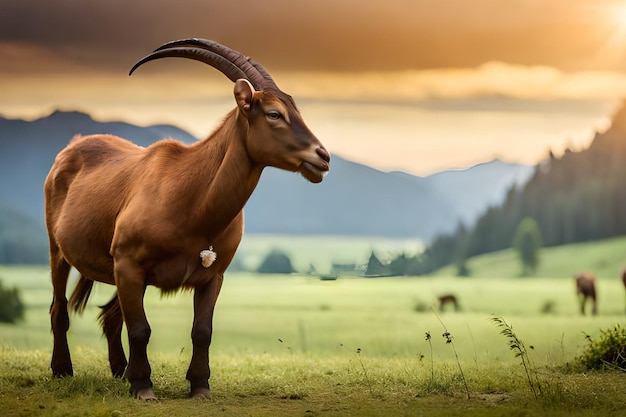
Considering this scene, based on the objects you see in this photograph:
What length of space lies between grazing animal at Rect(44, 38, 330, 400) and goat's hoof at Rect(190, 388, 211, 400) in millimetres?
11

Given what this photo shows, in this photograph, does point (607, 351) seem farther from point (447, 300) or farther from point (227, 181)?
point (447, 300)

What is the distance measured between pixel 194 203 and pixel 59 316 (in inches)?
106

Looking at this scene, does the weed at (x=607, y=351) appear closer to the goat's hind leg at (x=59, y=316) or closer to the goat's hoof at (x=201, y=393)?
the goat's hoof at (x=201, y=393)

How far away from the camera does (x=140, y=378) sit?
8.38m

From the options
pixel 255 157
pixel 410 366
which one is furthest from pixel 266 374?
pixel 255 157

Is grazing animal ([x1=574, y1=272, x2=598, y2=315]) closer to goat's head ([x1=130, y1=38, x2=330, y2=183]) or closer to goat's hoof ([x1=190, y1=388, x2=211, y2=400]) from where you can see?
goat's hoof ([x1=190, y1=388, x2=211, y2=400])

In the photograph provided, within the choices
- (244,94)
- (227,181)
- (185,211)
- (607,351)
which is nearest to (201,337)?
(185,211)

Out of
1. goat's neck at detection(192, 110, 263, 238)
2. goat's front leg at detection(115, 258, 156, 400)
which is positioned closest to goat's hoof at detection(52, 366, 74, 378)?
goat's front leg at detection(115, 258, 156, 400)

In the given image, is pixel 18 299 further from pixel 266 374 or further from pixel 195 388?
pixel 195 388

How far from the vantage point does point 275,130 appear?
7773mm

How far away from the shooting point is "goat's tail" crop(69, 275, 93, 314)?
10.3 metres

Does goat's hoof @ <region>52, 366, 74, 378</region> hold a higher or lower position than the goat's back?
lower

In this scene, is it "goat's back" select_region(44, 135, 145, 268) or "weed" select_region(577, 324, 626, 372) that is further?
"weed" select_region(577, 324, 626, 372)

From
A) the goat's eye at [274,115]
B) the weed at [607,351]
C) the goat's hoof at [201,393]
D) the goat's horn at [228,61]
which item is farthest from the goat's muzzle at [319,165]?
the weed at [607,351]
